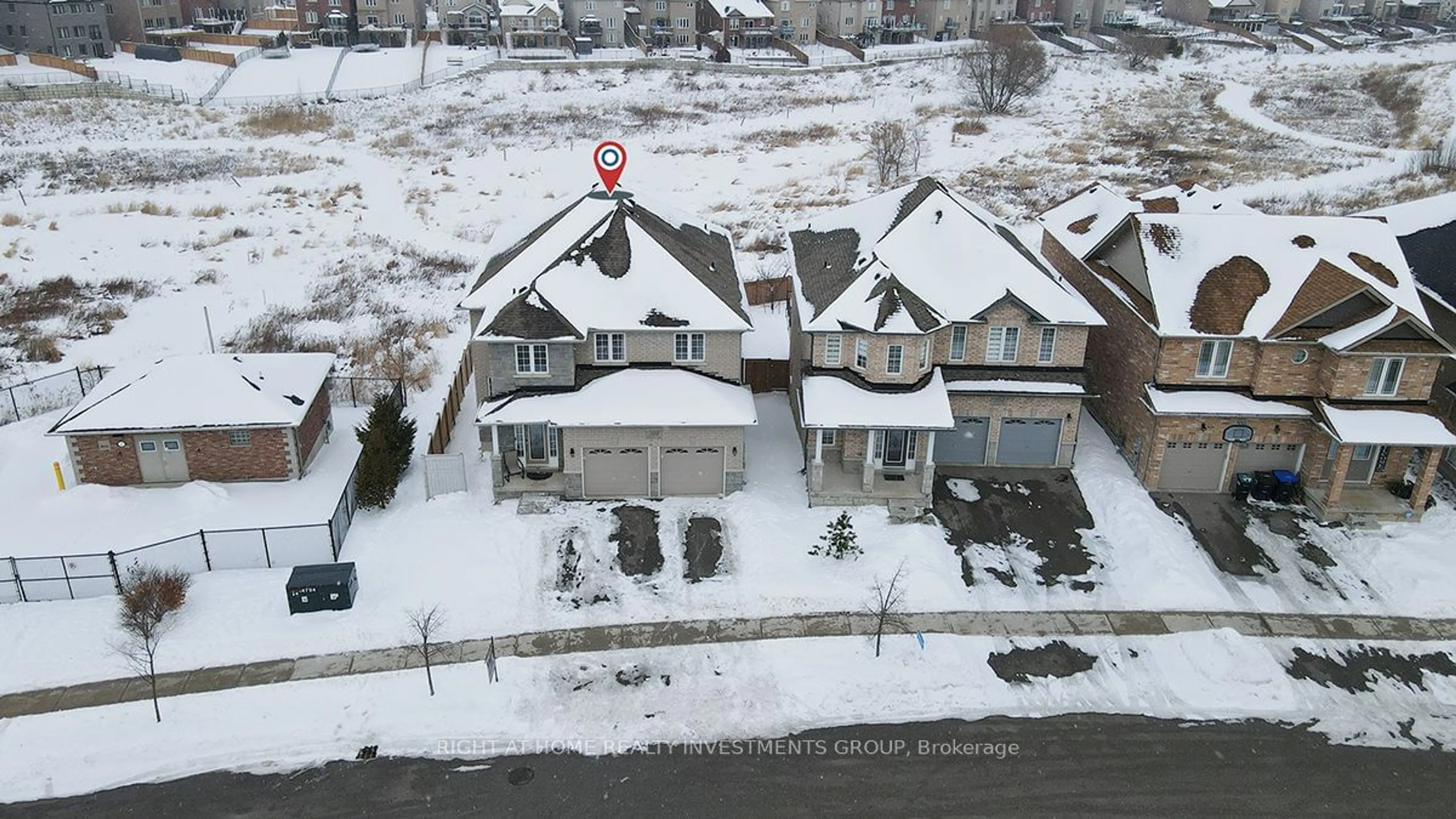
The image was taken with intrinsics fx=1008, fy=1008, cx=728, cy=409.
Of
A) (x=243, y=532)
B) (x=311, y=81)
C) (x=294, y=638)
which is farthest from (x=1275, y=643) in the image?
(x=311, y=81)

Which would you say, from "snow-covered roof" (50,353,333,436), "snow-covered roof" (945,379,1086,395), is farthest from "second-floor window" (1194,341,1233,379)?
"snow-covered roof" (50,353,333,436)

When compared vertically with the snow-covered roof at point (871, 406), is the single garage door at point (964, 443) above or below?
below

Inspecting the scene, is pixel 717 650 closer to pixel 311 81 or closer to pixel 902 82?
pixel 902 82

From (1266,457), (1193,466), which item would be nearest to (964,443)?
(1193,466)

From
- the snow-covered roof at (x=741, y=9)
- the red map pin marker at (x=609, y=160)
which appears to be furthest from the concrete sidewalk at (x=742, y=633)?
the snow-covered roof at (x=741, y=9)

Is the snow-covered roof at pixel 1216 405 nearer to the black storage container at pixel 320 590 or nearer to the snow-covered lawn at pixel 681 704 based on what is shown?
the snow-covered lawn at pixel 681 704

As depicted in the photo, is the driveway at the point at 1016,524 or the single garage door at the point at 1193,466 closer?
the driveway at the point at 1016,524
